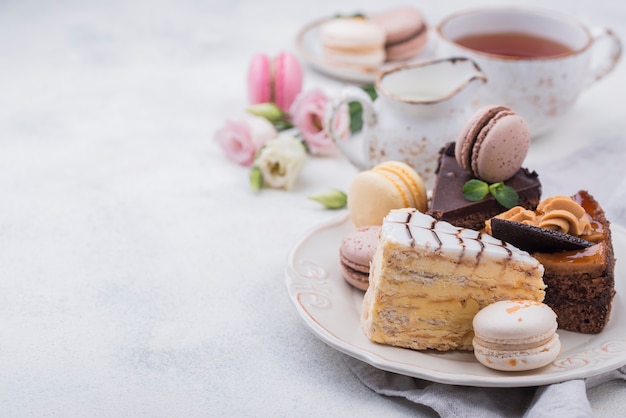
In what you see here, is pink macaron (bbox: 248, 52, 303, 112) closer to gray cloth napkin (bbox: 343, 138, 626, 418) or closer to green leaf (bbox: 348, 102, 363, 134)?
green leaf (bbox: 348, 102, 363, 134)

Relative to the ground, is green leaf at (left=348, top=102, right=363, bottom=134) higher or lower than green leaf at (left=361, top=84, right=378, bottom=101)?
lower

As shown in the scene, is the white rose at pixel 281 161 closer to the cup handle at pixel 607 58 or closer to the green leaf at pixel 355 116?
the green leaf at pixel 355 116

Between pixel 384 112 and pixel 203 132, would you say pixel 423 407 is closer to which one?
pixel 384 112

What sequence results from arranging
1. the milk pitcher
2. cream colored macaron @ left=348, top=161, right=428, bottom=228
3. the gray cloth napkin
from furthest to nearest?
1. the milk pitcher
2. cream colored macaron @ left=348, top=161, right=428, bottom=228
3. the gray cloth napkin

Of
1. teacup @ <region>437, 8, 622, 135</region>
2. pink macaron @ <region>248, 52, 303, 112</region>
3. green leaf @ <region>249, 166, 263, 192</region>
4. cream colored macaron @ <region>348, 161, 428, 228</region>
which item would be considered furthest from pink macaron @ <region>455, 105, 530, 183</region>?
pink macaron @ <region>248, 52, 303, 112</region>

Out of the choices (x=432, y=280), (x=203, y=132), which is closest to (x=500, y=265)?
(x=432, y=280)

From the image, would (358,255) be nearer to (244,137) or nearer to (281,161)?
(281,161)
